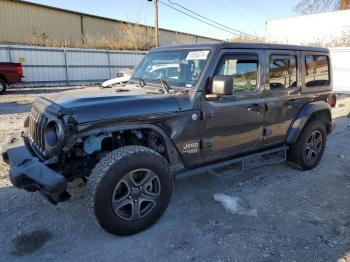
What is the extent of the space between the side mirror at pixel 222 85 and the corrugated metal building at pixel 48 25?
2091cm

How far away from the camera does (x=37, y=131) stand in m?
3.58

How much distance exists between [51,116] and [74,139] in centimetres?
46

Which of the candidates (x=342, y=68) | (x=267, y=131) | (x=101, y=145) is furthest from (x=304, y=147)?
(x=342, y=68)

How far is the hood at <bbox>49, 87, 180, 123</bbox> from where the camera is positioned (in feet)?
10.1

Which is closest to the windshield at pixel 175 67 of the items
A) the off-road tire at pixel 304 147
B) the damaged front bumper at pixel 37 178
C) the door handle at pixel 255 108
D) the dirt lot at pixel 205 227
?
the door handle at pixel 255 108

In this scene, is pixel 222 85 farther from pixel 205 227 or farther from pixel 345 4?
pixel 345 4

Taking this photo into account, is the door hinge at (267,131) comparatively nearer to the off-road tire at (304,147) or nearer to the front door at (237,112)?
the front door at (237,112)

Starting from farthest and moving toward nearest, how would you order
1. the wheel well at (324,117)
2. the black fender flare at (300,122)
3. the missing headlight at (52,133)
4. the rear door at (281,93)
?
the wheel well at (324,117) → the black fender flare at (300,122) → the rear door at (281,93) → the missing headlight at (52,133)

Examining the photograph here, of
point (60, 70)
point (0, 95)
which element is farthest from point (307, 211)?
point (60, 70)

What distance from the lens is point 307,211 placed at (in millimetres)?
4023

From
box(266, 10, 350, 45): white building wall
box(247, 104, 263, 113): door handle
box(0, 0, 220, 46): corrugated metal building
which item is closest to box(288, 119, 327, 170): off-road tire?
box(247, 104, 263, 113): door handle

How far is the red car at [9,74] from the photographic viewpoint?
1457cm

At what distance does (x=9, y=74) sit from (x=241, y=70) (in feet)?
44.2

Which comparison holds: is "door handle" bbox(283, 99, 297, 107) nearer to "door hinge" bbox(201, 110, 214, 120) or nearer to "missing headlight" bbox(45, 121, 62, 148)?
"door hinge" bbox(201, 110, 214, 120)
